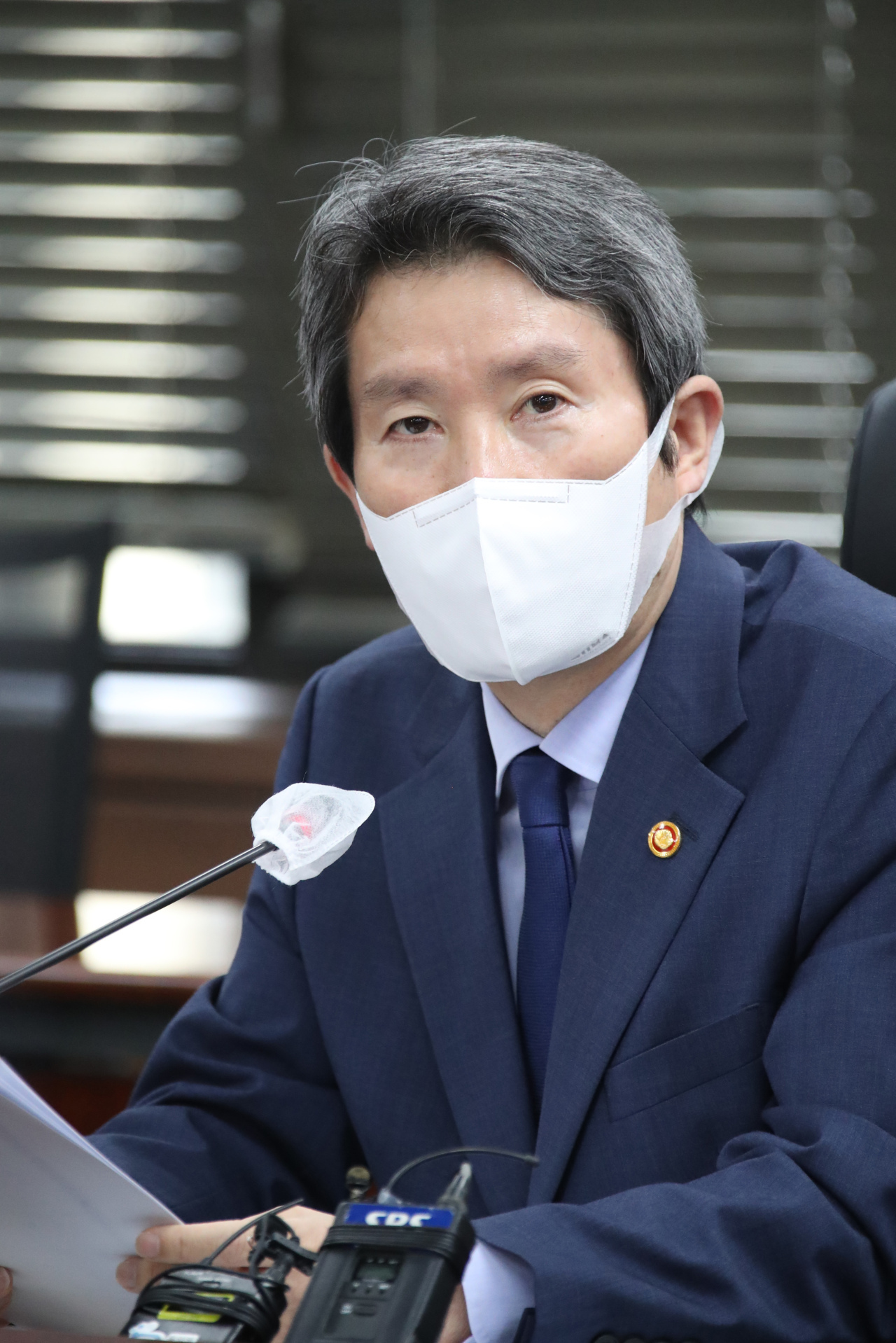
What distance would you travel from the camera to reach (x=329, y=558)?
3.45m

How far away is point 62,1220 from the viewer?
1040mm

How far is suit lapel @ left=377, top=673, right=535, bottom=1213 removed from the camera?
1221mm

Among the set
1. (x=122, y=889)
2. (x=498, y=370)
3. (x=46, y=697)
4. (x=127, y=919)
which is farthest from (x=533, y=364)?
(x=122, y=889)

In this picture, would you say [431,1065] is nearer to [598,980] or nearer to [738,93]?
[598,980]

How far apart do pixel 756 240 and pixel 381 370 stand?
7.57 feet

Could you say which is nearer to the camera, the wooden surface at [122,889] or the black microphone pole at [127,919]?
the black microphone pole at [127,919]

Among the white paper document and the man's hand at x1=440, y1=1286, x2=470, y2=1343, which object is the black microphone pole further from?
the man's hand at x1=440, y1=1286, x2=470, y2=1343

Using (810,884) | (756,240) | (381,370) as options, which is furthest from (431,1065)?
(756,240)

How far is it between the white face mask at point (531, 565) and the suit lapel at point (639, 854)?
0.07 meters

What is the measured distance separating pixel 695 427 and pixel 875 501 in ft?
0.69

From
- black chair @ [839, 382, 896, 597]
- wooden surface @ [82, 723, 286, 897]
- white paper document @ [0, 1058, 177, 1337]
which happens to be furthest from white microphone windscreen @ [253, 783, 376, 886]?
wooden surface @ [82, 723, 286, 897]

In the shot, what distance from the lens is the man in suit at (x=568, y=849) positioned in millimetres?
1009

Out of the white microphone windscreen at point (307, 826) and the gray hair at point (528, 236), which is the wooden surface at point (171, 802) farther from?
the white microphone windscreen at point (307, 826)

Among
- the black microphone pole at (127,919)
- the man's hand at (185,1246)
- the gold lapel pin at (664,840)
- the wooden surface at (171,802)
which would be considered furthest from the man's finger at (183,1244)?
the wooden surface at (171,802)
